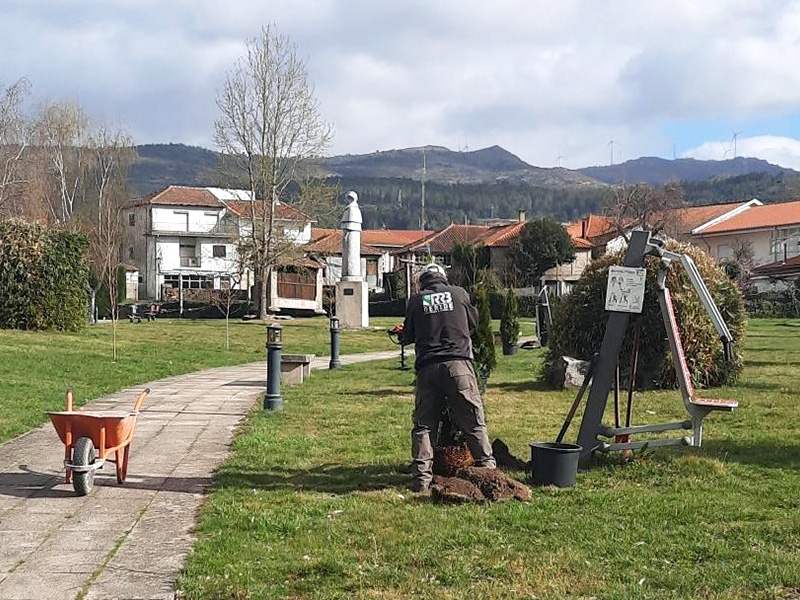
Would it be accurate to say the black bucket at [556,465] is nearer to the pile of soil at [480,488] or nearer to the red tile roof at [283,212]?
the pile of soil at [480,488]

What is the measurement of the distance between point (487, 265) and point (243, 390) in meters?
48.3

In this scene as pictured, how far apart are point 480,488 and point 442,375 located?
92 centimetres

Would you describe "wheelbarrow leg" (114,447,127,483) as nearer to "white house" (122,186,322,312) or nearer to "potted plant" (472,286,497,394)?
"potted plant" (472,286,497,394)

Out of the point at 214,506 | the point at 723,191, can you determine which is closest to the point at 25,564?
the point at 214,506

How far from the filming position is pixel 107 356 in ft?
67.9

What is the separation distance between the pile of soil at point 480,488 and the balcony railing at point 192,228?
6292 centimetres

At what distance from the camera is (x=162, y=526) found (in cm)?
621

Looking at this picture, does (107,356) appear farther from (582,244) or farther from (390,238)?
(390,238)

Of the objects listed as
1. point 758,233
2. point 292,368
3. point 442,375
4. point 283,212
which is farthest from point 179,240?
point 442,375

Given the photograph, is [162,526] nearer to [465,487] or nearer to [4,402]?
[465,487]

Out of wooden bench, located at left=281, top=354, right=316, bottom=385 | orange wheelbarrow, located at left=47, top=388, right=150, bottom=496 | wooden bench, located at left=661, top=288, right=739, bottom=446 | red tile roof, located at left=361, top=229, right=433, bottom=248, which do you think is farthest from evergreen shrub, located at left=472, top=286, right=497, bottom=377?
red tile roof, located at left=361, top=229, right=433, bottom=248

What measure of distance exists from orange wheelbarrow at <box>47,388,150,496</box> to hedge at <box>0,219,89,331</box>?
1993 cm

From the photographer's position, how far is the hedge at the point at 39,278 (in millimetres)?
25734

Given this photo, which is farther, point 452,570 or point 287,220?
point 287,220
